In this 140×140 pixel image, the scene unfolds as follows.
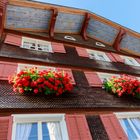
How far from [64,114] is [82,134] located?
84cm

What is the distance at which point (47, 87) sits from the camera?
6.93 meters

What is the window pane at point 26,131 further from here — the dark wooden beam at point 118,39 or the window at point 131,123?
the dark wooden beam at point 118,39

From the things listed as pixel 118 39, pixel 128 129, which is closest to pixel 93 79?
pixel 128 129

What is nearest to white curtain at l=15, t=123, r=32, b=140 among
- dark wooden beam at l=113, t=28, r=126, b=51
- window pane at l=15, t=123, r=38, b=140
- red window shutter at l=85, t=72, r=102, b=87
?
window pane at l=15, t=123, r=38, b=140

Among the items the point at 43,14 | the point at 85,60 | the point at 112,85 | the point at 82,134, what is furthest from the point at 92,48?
the point at 82,134

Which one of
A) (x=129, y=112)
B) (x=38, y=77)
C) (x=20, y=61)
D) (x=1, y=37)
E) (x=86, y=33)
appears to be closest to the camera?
(x=38, y=77)

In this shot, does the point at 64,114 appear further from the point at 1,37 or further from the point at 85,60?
the point at 1,37

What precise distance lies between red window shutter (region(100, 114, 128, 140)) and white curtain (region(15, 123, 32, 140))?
7.37 feet

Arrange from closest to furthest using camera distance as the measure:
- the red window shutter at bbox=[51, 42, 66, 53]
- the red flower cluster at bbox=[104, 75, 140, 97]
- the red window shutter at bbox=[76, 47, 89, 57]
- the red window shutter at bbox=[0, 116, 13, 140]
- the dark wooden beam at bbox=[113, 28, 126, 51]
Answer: the red window shutter at bbox=[0, 116, 13, 140] < the red flower cluster at bbox=[104, 75, 140, 97] < the red window shutter at bbox=[51, 42, 66, 53] < the red window shutter at bbox=[76, 47, 89, 57] < the dark wooden beam at bbox=[113, 28, 126, 51]

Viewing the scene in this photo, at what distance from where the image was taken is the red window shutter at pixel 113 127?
20.3ft

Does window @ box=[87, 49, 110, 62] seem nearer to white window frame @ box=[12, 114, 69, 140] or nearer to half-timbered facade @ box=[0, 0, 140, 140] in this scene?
half-timbered facade @ box=[0, 0, 140, 140]

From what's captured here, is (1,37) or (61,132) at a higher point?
(1,37)

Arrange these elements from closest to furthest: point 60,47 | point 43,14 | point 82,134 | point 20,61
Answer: point 82,134 → point 20,61 → point 60,47 → point 43,14

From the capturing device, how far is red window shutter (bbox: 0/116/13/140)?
5096mm
